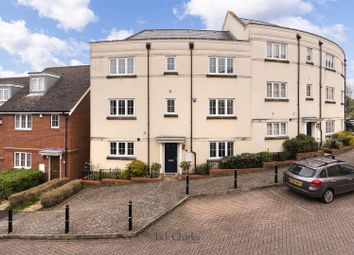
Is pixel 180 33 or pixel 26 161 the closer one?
pixel 26 161

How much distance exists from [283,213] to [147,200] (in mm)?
5960

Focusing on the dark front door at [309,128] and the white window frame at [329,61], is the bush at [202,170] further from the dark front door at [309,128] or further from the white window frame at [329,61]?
the white window frame at [329,61]

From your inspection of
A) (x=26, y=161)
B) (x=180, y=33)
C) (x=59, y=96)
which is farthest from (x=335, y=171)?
(x=26, y=161)

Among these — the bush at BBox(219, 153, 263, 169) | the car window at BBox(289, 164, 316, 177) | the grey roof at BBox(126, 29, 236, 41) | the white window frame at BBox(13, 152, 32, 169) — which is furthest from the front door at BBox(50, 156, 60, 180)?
the car window at BBox(289, 164, 316, 177)

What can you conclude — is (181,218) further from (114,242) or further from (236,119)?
(236,119)

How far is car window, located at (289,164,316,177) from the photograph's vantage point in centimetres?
1141

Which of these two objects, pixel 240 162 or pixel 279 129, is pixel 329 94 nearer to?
pixel 279 129

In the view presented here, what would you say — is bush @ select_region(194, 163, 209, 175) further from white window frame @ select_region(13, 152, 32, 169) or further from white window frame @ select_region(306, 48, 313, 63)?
white window frame @ select_region(13, 152, 32, 169)

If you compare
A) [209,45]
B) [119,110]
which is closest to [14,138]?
[119,110]

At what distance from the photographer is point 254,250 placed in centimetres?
774

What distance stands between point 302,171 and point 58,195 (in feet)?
40.0

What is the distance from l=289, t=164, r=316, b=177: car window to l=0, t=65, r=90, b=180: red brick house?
1498 centimetres

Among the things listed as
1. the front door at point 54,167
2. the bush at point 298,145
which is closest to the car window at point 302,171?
the bush at point 298,145

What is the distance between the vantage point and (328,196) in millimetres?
11320
